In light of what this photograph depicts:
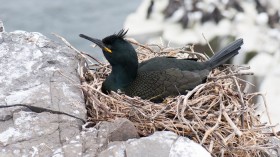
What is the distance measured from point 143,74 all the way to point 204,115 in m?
0.80

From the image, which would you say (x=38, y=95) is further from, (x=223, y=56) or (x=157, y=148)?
(x=223, y=56)

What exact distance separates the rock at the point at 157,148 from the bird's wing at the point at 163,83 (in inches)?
41.7

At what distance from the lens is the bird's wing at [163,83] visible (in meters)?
5.04

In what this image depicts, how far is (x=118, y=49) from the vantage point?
5.08m

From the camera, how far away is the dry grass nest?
4.32m

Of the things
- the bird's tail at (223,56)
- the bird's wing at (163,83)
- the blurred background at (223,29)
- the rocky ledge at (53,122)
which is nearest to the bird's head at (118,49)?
the bird's wing at (163,83)

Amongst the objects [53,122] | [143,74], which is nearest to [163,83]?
[143,74]

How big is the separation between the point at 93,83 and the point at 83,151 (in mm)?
1313

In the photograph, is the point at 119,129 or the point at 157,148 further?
the point at 119,129

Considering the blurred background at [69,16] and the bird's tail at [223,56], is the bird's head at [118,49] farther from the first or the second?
the blurred background at [69,16]

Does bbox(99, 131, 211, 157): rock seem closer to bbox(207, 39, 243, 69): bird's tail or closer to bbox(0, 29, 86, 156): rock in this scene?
bbox(0, 29, 86, 156): rock

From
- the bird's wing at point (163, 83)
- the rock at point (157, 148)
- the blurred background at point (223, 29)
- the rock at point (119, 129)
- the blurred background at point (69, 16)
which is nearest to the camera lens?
the rock at point (157, 148)

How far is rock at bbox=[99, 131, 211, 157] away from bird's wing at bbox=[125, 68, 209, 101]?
3.47 ft

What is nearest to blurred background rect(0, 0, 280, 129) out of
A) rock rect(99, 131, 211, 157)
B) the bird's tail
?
the bird's tail
